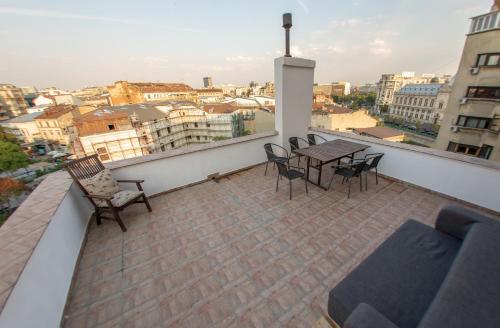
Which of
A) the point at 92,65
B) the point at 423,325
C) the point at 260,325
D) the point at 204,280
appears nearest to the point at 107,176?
the point at 204,280

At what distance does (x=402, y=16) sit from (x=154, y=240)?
813 centimetres

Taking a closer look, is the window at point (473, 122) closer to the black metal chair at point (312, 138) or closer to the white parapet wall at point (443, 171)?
A: the white parapet wall at point (443, 171)

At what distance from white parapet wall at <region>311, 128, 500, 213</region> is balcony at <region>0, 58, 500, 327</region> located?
2 centimetres

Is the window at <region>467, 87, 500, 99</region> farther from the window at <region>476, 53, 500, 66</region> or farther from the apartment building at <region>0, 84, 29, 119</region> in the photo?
the apartment building at <region>0, 84, 29, 119</region>

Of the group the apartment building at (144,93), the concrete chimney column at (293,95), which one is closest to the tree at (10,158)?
the apartment building at (144,93)

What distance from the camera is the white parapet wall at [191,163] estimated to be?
314cm

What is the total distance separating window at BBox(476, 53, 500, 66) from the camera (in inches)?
311

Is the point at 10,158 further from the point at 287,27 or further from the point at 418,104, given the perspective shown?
the point at 418,104

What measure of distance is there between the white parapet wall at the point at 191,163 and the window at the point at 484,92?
36.7 feet

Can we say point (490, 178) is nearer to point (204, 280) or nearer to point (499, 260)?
point (499, 260)

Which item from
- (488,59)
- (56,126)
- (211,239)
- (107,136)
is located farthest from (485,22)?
(56,126)

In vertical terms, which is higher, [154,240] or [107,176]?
[107,176]

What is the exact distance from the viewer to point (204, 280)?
6.01 ft

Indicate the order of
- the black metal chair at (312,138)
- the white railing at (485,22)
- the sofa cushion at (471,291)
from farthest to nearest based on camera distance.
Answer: the white railing at (485,22), the black metal chair at (312,138), the sofa cushion at (471,291)
